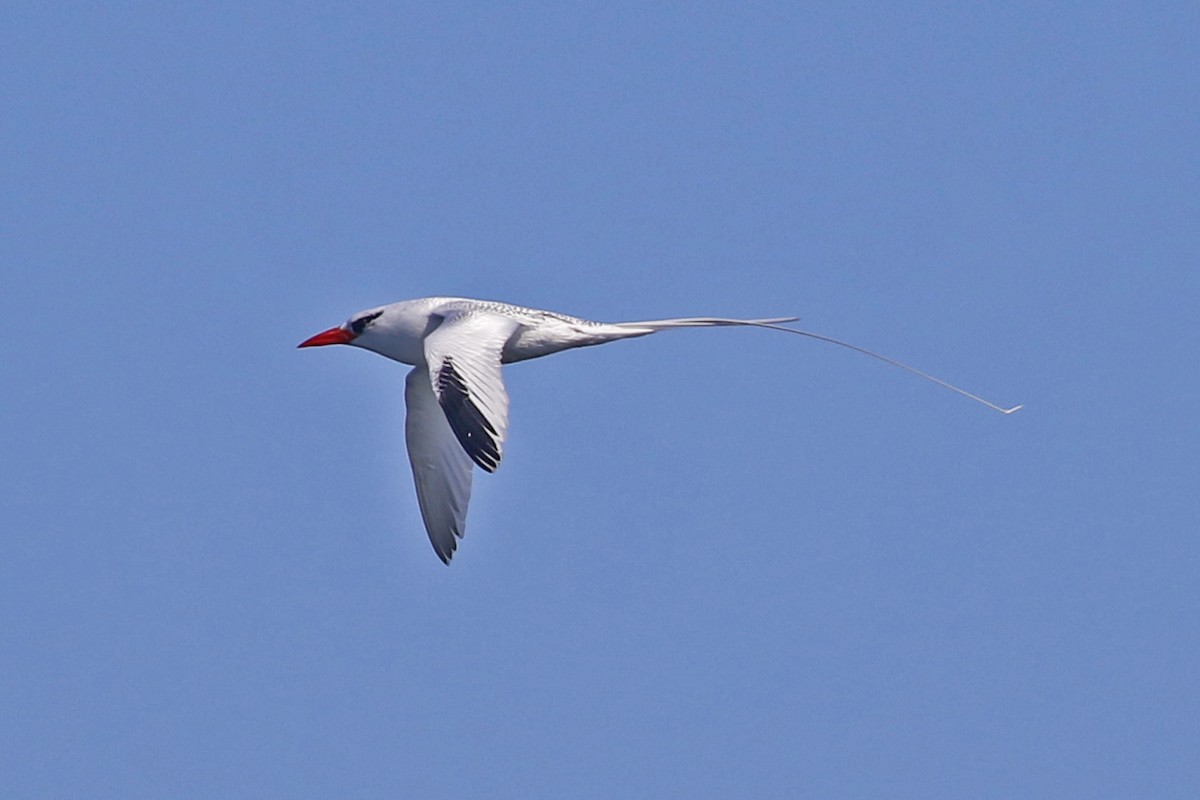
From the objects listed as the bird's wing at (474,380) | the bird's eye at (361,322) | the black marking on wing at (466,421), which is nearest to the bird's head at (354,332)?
the bird's eye at (361,322)

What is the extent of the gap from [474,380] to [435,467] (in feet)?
18.2

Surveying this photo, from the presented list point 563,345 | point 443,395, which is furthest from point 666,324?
point 443,395

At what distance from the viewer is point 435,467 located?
27.8 m

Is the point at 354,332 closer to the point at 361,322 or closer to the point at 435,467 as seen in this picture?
the point at 361,322

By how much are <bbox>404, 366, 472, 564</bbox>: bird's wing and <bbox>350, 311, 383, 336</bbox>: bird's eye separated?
39.5 inches

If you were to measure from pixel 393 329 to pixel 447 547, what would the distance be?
318cm

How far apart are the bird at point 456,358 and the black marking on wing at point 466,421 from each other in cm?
1

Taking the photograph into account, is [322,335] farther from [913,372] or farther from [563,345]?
[913,372]

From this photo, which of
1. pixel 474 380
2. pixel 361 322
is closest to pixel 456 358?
pixel 474 380

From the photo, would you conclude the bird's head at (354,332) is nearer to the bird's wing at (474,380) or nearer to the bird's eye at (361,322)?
the bird's eye at (361,322)

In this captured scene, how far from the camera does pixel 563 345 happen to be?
25.5m

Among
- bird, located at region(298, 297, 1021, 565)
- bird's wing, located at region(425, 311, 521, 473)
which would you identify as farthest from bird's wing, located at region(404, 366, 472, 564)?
bird's wing, located at region(425, 311, 521, 473)

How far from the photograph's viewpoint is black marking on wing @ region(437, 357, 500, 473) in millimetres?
21406

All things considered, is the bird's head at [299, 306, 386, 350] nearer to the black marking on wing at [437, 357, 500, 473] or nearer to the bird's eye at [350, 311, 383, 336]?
the bird's eye at [350, 311, 383, 336]
